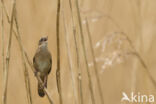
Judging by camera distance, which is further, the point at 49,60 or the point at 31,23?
the point at 31,23

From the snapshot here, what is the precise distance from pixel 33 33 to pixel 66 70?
0.35 meters

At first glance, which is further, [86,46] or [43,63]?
[86,46]

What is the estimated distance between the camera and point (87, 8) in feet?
8.09

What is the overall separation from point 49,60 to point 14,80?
1.55 feet

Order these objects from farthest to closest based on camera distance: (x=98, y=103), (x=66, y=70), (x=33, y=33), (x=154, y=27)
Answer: (x=98, y=103) < (x=154, y=27) < (x=33, y=33) < (x=66, y=70)

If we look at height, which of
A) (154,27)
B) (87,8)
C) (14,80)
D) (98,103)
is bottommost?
(98,103)

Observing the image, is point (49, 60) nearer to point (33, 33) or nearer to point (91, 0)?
point (33, 33)

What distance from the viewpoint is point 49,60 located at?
2.09m

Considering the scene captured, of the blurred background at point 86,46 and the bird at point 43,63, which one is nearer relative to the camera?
the bird at point 43,63

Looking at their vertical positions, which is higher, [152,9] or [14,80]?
[152,9]

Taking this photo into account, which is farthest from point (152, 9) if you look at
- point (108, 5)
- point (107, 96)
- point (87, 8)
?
point (107, 96)

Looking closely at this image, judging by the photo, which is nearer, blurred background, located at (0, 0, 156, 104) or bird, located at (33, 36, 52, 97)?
bird, located at (33, 36, 52, 97)

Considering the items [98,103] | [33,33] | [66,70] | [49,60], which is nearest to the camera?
[49,60]

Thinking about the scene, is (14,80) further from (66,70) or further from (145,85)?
(145,85)
